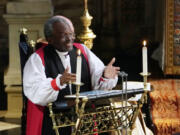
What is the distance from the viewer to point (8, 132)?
27.2 ft

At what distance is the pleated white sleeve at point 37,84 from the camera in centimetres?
569

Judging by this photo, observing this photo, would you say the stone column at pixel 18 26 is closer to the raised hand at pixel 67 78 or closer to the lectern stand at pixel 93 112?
the lectern stand at pixel 93 112

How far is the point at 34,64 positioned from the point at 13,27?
3348 mm

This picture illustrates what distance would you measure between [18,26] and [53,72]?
3277 millimetres

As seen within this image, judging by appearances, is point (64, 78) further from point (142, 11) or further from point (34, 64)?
point (142, 11)

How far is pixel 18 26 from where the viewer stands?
30.1ft

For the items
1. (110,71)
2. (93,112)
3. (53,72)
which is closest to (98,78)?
(110,71)

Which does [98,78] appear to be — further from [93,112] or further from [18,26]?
[18,26]

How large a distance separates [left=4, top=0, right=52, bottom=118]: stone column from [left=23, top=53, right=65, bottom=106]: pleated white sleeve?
10.4ft

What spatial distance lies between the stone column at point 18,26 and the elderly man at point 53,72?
2.95 metres

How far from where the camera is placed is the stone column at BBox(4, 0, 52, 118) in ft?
29.8

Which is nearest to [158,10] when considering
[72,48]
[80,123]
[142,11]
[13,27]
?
[142,11]

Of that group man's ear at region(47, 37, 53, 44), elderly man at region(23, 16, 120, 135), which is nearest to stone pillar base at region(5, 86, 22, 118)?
elderly man at region(23, 16, 120, 135)

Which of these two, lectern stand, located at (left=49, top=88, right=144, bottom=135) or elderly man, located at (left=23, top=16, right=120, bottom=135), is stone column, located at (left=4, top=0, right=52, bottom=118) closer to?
elderly man, located at (left=23, top=16, right=120, bottom=135)
